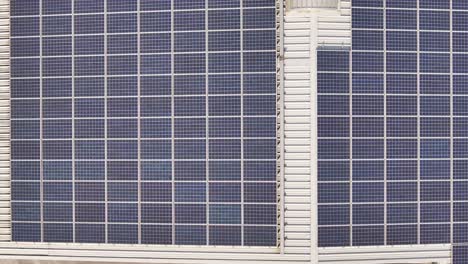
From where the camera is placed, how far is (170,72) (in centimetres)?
1920

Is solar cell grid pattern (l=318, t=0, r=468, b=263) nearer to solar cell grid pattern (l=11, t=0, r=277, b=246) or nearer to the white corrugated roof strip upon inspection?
solar cell grid pattern (l=11, t=0, r=277, b=246)

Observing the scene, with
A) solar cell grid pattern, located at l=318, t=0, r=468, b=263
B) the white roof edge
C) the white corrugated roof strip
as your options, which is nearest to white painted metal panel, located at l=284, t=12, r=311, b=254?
the white roof edge

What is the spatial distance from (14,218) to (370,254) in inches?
754

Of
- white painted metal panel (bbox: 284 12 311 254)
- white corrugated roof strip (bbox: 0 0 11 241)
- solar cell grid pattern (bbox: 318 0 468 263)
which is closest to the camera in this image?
white painted metal panel (bbox: 284 12 311 254)

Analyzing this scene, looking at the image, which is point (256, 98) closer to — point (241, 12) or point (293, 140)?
point (293, 140)

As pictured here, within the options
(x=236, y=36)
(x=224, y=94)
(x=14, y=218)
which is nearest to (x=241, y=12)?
(x=236, y=36)

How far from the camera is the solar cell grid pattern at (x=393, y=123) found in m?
19.0

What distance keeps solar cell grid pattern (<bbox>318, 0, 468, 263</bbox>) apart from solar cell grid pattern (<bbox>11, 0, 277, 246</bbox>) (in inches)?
130

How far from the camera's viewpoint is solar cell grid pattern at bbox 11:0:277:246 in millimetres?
19031

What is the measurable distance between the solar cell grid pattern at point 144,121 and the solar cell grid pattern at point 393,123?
130 inches

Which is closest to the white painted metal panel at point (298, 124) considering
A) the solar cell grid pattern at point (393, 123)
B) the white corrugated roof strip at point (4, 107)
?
the solar cell grid pattern at point (393, 123)

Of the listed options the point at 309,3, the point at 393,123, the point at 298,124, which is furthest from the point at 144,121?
the point at 393,123

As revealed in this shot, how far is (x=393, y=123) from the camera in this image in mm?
19094

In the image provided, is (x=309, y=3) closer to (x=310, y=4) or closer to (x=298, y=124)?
(x=310, y=4)
